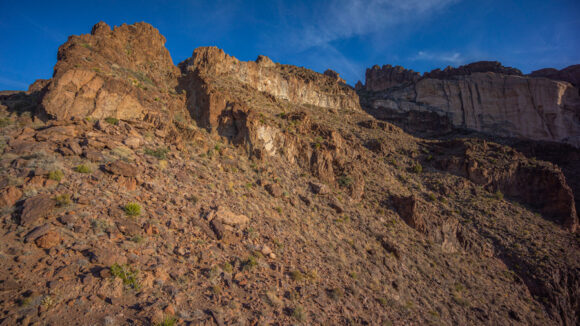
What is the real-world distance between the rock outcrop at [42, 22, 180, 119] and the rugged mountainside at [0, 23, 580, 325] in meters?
0.12

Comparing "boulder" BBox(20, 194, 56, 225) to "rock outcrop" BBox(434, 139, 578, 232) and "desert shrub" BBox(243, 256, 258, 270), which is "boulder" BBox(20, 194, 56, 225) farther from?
"rock outcrop" BBox(434, 139, 578, 232)

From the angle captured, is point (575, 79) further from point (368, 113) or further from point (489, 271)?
point (489, 271)

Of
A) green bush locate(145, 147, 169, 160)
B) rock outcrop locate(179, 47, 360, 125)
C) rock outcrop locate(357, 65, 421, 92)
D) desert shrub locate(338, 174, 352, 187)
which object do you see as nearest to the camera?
green bush locate(145, 147, 169, 160)

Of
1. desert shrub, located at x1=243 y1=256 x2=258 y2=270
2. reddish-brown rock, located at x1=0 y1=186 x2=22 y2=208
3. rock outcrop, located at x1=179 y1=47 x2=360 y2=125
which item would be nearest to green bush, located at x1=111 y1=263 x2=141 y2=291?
desert shrub, located at x1=243 y1=256 x2=258 y2=270

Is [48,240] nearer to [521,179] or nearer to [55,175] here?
[55,175]

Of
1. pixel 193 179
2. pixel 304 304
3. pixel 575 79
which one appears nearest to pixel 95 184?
pixel 193 179

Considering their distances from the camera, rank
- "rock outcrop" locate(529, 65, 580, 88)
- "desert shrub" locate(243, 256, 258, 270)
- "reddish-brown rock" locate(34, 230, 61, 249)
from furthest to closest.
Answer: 1. "rock outcrop" locate(529, 65, 580, 88)
2. "desert shrub" locate(243, 256, 258, 270)
3. "reddish-brown rock" locate(34, 230, 61, 249)

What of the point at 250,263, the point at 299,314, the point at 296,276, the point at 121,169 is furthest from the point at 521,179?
the point at 121,169

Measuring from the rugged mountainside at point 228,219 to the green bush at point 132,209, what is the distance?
0.04 meters

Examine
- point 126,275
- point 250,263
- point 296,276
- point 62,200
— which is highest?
point 62,200

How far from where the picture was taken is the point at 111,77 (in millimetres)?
13133

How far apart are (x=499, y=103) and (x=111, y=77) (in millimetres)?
68564

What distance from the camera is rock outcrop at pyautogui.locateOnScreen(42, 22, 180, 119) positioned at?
1087 centimetres

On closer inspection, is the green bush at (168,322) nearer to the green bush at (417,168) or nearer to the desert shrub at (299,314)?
the desert shrub at (299,314)
